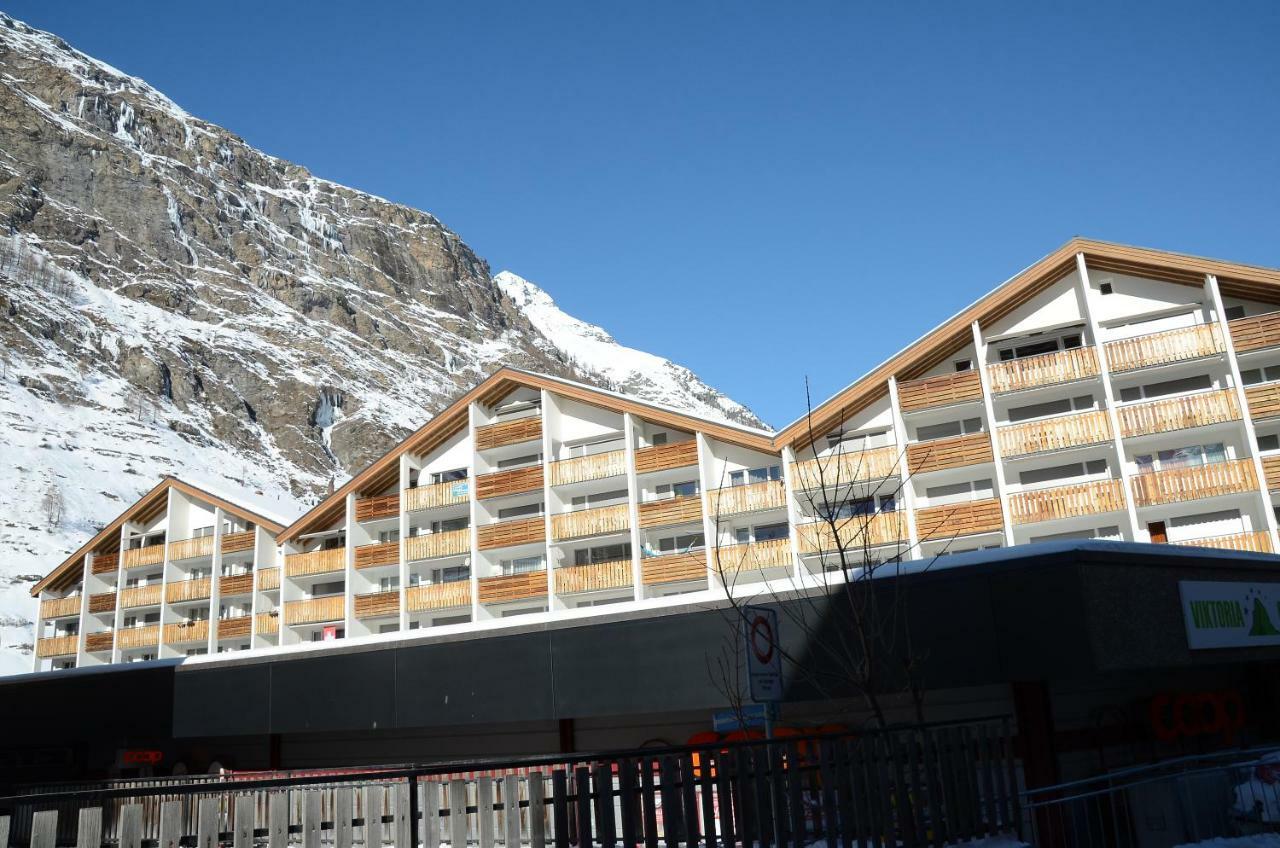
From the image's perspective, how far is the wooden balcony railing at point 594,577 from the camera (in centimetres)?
4088

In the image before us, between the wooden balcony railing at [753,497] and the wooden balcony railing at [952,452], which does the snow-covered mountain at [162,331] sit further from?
the wooden balcony railing at [952,452]

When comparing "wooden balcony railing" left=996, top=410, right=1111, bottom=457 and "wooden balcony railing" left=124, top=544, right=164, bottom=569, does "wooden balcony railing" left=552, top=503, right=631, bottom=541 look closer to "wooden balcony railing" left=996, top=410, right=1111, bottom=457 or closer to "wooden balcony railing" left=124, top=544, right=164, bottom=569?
"wooden balcony railing" left=996, top=410, right=1111, bottom=457

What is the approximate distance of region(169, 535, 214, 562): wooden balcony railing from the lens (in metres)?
55.0

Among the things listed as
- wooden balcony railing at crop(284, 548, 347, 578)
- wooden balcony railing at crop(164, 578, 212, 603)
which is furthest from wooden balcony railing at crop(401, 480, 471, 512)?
wooden balcony railing at crop(164, 578, 212, 603)

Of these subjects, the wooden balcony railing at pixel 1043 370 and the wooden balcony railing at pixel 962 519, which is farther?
the wooden balcony railing at pixel 1043 370

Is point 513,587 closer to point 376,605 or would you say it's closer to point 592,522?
point 592,522

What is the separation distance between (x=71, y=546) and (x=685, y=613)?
7877 centimetres

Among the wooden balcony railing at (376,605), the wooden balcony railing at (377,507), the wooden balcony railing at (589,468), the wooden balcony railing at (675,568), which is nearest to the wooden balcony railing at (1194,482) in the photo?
the wooden balcony railing at (675,568)

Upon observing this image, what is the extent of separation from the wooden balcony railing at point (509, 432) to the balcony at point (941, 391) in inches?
575

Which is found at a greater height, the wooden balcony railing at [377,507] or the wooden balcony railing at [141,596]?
the wooden balcony railing at [377,507]

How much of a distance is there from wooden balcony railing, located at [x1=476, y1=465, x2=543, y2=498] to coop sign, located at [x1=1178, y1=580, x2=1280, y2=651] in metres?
30.8

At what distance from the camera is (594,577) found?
41.5m

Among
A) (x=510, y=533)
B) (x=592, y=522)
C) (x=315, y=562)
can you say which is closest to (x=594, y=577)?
(x=592, y=522)

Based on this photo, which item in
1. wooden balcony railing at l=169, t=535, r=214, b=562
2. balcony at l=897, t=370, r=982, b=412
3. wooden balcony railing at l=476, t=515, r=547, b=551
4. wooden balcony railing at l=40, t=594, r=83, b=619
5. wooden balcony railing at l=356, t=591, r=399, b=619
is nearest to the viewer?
balcony at l=897, t=370, r=982, b=412
